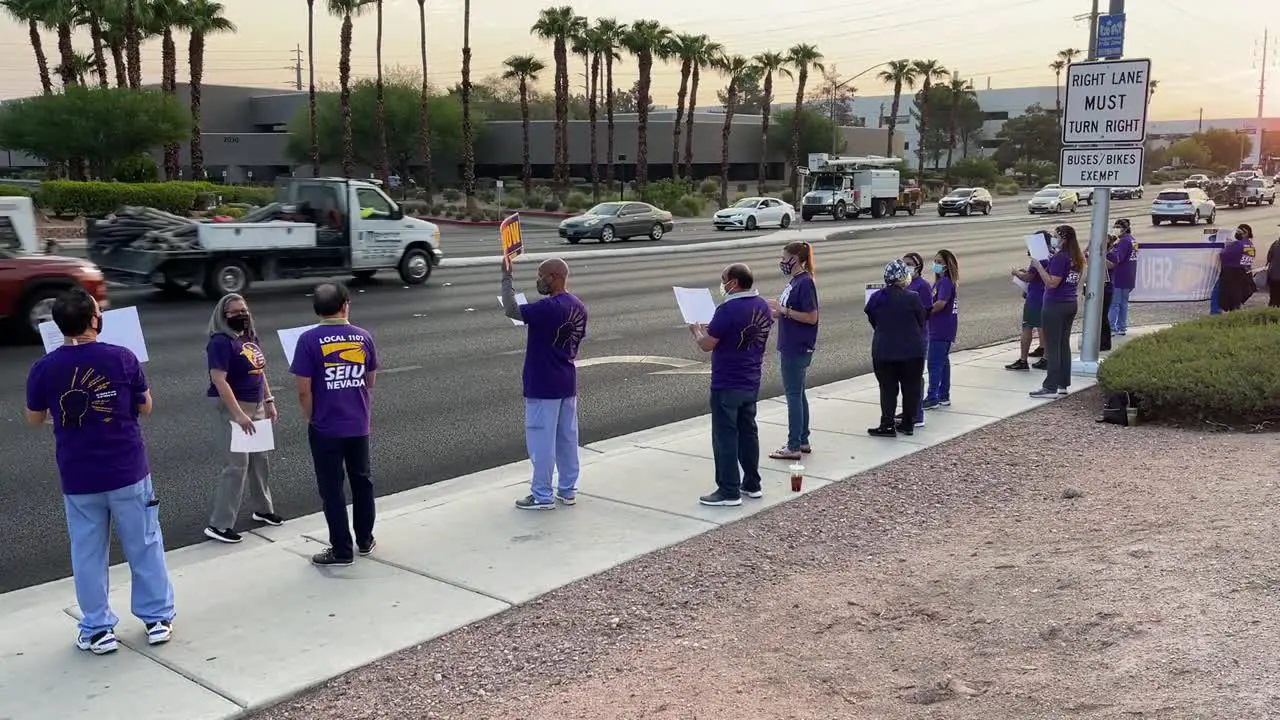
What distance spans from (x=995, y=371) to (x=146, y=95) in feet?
147

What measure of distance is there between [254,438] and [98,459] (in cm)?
165

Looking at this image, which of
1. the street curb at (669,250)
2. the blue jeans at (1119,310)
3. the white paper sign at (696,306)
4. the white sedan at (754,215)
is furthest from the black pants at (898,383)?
the white sedan at (754,215)

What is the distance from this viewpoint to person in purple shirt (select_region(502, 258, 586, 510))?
7.43m

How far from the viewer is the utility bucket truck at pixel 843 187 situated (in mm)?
56094

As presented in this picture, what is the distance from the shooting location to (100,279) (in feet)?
50.6

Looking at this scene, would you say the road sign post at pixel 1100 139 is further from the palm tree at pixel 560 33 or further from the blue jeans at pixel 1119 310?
the palm tree at pixel 560 33

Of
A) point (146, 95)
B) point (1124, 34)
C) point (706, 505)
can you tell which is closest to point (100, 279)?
point (706, 505)

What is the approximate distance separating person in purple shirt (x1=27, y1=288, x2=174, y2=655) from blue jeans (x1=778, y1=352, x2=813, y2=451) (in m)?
5.08

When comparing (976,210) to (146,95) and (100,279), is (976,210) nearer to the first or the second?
(146,95)

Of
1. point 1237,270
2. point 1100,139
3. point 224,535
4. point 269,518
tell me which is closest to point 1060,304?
point 1100,139

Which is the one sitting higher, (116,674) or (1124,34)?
(1124,34)

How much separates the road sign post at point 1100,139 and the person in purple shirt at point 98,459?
10.5 m

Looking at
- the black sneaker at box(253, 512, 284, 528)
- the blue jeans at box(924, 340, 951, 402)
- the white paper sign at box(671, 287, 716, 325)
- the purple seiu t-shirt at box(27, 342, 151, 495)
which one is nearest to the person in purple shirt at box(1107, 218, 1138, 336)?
the blue jeans at box(924, 340, 951, 402)

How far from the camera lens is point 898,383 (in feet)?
32.9
